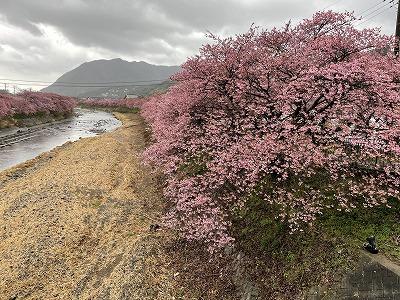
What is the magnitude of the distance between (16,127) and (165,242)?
2105 inches

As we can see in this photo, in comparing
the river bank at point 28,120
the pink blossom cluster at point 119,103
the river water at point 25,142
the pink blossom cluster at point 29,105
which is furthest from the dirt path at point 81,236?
the pink blossom cluster at point 119,103

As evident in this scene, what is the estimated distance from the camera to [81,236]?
53.1 ft

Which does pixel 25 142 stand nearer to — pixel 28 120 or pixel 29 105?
pixel 28 120

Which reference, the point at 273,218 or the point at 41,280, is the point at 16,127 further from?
the point at 273,218

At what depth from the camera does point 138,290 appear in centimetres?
1259

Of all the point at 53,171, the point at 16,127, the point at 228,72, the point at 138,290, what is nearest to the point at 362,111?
the point at 228,72

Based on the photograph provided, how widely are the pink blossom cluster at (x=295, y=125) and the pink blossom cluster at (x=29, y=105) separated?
166 feet

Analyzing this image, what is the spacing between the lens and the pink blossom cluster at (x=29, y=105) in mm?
59531

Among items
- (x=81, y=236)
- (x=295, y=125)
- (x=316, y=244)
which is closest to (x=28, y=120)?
(x=81, y=236)

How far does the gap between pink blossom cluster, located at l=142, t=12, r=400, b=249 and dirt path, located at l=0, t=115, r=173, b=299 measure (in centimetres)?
247

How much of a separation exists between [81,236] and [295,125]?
1105 cm

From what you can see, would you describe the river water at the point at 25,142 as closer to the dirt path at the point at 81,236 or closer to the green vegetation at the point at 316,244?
the dirt path at the point at 81,236

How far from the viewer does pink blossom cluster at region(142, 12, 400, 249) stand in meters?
13.0

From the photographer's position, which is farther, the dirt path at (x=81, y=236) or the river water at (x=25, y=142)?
the river water at (x=25, y=142)
